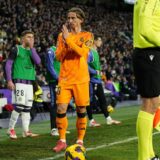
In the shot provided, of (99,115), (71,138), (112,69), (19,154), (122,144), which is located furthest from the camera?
(112,69)

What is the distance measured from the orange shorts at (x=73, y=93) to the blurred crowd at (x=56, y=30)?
26.9 feet

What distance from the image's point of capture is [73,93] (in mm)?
8141

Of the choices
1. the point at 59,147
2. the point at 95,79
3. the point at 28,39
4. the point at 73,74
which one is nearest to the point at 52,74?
the point at 28,39

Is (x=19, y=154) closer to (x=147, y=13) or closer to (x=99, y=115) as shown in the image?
(x=147, y=13)

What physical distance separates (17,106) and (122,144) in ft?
7.60

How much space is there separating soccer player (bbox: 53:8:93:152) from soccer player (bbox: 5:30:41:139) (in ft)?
6.29

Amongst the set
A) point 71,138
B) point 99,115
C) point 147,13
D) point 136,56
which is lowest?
point 99,115

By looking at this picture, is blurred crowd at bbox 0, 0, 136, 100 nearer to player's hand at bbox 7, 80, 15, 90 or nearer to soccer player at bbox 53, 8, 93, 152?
player's hand at bbox 7, 80, 15, 90

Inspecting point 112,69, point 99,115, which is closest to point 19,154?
point 99,115

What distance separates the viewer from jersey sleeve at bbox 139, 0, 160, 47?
229 inches

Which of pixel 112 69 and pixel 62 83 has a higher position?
pixel 62 83

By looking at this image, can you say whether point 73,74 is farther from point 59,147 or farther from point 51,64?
point 51,64

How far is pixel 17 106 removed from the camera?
10039mm

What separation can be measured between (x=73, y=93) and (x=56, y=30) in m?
20.3
